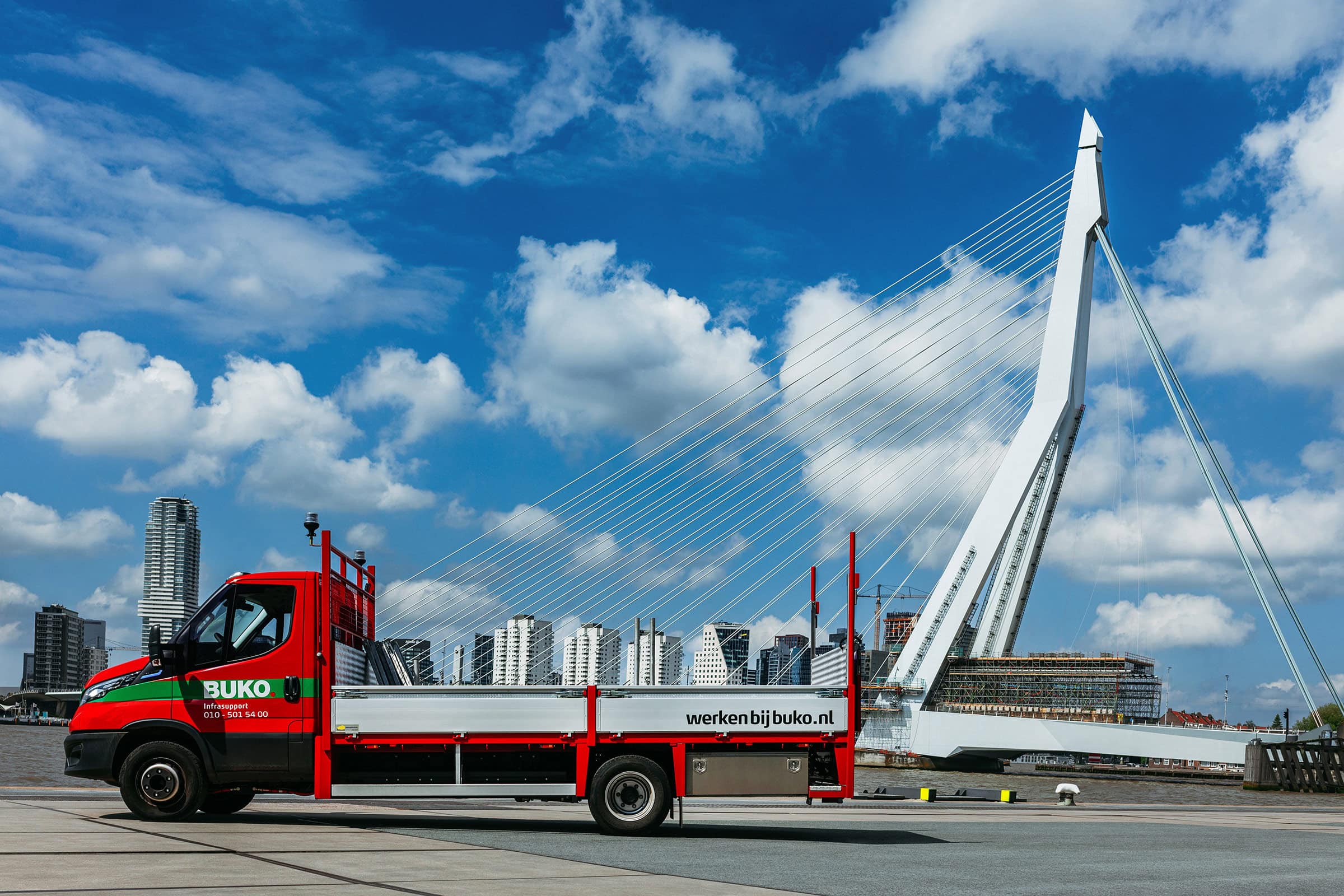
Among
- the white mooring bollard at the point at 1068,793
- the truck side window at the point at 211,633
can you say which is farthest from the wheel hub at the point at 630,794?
the white mooring bollard at the point at 1068,793

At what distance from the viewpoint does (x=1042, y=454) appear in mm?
59531

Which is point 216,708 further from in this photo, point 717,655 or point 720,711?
point 717,655

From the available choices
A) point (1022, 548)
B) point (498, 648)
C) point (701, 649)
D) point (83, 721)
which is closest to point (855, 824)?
point (83, 721)

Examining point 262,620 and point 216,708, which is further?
point 262,620

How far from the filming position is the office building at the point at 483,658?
119 feet

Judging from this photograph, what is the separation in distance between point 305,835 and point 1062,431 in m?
53.3

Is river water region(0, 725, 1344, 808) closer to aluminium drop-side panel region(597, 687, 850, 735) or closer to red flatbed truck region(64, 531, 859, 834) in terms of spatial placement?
red flatbed truck region(64, 531, 859, 834)

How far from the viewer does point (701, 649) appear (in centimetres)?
5025

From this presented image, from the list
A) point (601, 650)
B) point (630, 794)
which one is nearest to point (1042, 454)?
point (601, 650)

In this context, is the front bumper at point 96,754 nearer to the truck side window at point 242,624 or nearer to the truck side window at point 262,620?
the truck side window at point 242,624

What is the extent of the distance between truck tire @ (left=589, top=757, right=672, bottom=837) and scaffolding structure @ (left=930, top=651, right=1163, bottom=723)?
A: 6311cm

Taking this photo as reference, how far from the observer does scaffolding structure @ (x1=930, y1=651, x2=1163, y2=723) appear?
251ft

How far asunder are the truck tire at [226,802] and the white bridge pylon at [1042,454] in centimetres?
4788

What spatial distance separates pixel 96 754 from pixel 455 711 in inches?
175
